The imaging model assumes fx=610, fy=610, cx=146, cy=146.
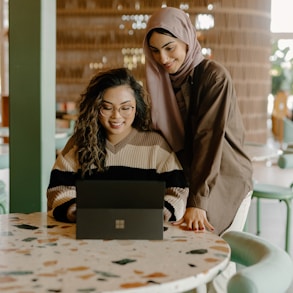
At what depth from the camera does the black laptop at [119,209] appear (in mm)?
1575

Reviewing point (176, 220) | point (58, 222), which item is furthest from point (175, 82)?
point (58, 222)

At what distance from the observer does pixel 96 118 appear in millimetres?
1968

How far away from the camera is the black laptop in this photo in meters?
1.58

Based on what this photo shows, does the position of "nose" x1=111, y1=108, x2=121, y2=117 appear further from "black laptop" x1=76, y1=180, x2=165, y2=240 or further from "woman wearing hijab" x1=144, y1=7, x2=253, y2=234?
"black laptop" x1=76, y1=180, x2=165, y2=240

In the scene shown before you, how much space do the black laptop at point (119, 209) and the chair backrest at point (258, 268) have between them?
0.22 m

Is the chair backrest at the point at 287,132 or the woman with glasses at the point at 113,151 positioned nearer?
the woman with glasses at the point at 113,151

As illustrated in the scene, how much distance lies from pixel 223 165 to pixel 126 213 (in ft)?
1.96

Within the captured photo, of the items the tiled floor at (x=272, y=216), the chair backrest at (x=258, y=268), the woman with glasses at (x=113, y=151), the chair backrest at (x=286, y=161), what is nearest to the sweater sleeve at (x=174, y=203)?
the woman with glasses at (x=113, y=151)

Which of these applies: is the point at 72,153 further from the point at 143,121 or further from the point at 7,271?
the point at 7,271

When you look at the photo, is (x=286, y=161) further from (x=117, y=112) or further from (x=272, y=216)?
(x=117, y=112)

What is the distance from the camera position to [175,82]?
213 cm

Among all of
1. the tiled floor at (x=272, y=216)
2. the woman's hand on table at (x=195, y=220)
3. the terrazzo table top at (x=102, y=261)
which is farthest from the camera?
the tiled floor at (x=272, y=216)

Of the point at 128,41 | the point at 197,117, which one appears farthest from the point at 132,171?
the point at 128,41

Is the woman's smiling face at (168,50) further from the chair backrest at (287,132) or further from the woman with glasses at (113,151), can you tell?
the chair backrest at (287,132)
